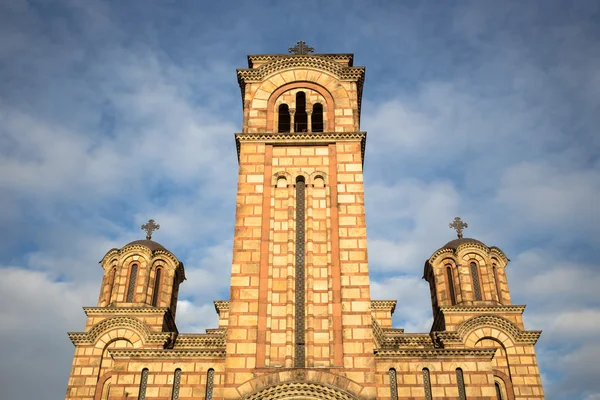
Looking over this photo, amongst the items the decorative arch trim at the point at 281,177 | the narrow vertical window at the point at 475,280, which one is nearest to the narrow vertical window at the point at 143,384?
the decorative arch trim at the point at 281,177

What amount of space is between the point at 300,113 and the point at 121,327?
12.2 metres

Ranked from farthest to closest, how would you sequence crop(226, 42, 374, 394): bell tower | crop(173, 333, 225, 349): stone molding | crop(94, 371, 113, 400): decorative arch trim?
crop(173, 333, 225, 349): stone molding → crop(94, 371, 113, 400): decorative arch trim → crop(226, 42, 374, 394): bell tower

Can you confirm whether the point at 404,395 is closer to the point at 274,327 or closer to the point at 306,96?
the point at 274,327

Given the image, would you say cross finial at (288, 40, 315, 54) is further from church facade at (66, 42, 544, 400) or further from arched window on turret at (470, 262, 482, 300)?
arched window on turret at (470, 262, 482, 300)

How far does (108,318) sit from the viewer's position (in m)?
27.2

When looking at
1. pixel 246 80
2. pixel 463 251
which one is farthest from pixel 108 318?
pixel 463 251

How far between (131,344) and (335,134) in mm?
12911

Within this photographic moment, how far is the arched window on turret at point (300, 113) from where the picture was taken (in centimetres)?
2292

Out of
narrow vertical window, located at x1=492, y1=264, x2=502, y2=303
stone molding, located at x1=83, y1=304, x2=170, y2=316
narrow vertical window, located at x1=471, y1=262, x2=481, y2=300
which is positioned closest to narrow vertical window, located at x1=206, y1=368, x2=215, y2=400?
stone molding, located at x1=83, y1=304, x2=170, y2=316

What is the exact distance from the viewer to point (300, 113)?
22984mm

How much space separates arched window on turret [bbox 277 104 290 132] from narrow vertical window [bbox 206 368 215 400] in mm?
9007

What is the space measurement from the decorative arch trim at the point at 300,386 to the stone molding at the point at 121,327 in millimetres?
10643

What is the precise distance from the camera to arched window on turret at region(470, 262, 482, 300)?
28.1 m

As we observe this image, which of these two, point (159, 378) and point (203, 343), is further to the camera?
point (203, 343)
